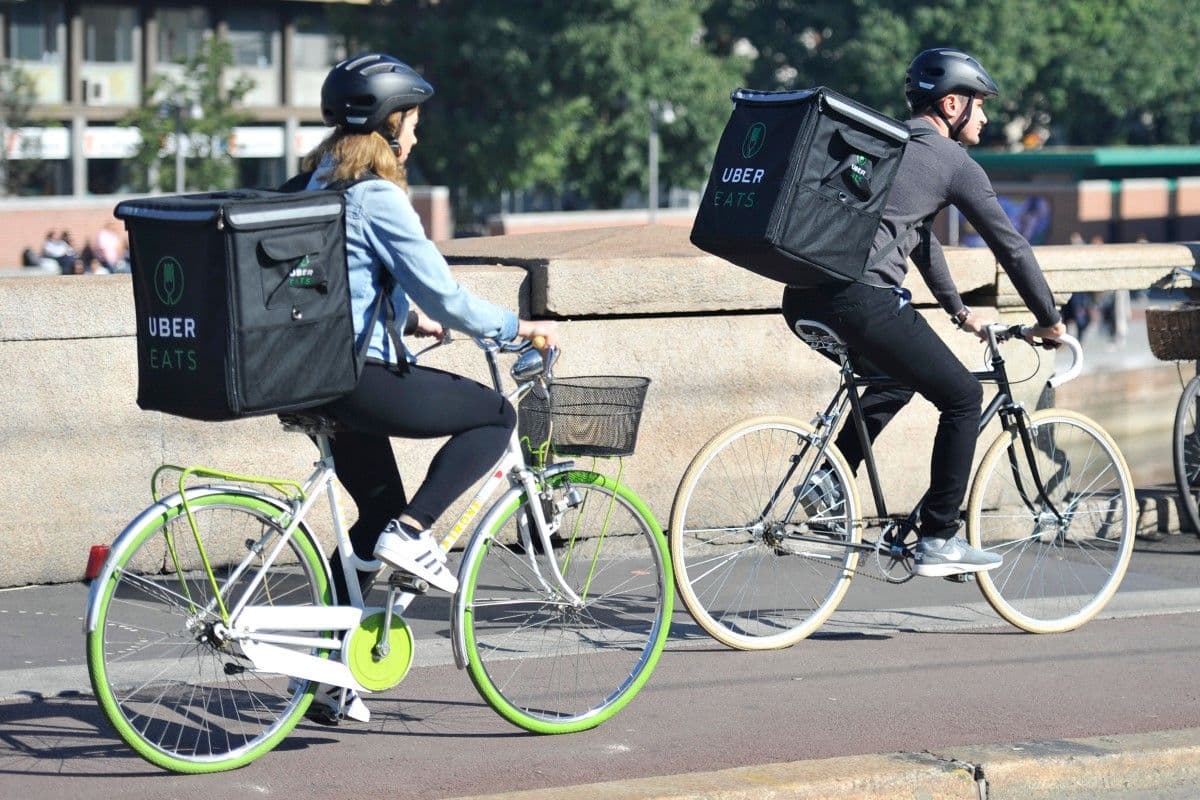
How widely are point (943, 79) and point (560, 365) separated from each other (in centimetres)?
198

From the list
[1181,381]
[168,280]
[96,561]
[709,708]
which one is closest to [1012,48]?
[1181,381]

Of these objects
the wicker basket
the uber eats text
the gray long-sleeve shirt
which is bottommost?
the wicker basket

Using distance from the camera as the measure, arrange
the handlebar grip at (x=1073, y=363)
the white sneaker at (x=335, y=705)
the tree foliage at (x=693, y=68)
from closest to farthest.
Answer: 1. the white sneaker at (x=335, y=705)
2. the handlebar grip at (x=1073, y=363)
3. the tree foliage at (x=693, y=68)

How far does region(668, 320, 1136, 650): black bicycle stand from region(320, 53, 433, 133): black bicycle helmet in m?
1.74

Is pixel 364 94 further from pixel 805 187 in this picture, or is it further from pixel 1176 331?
pixel 1176 331

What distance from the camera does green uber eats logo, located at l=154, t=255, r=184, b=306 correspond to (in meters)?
3.98

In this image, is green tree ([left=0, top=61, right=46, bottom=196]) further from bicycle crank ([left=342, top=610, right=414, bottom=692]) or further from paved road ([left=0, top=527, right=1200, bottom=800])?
bicycle crank ([left=342, top=610, right=414, bottom=692])

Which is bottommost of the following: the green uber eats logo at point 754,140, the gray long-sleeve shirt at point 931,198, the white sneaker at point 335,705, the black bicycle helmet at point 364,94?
the white sneaker at point 335,705

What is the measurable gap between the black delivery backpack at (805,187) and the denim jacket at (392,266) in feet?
3.88

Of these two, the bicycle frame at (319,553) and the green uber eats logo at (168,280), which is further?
the bicycle frame at (319,553)

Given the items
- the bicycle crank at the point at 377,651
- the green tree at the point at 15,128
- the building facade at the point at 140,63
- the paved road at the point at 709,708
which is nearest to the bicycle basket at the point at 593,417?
the bicycle crank at the point at 377,651

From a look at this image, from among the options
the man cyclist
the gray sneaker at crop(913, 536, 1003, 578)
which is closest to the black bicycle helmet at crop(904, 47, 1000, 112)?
the man cyclist

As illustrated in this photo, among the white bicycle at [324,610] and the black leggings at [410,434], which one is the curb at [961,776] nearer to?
the white bicycle at [324,610]

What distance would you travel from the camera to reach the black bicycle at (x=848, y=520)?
559cm
